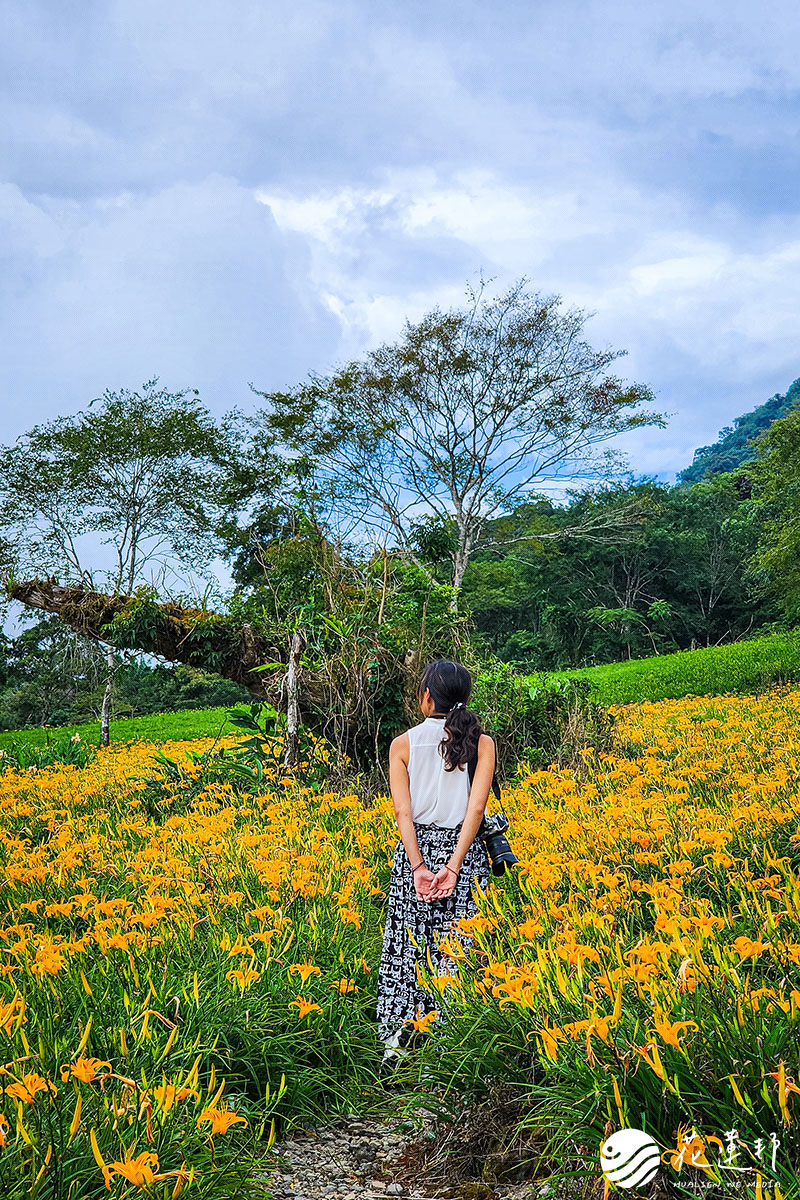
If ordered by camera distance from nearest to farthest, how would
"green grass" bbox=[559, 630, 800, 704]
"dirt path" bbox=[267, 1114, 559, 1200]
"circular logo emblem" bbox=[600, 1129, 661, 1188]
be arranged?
"circular logo emblem" bbox=[600, 1129, 661, 1188], "dirt path" bbox=[267, 1114, 559, 1200], "green grass" bbox=[559, 630, 800, 704]

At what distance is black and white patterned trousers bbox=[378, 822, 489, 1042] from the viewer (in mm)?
2959

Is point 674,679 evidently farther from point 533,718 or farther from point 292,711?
point 292,711

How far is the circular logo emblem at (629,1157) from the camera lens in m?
1.66

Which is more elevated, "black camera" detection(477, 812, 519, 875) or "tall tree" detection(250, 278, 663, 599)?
"tall tree" detection(250, 278, 663, 599)

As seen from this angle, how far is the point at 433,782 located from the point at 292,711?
395 centimetres

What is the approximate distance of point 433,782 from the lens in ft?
10.4

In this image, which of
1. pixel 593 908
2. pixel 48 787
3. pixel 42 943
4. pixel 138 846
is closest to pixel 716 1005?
pixel 593 908

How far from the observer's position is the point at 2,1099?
1956 mm

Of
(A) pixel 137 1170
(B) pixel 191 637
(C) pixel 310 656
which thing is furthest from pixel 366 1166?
(B) pixel 191 637

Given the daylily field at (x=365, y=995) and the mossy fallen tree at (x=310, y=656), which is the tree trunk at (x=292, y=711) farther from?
the daylily field at (x=365, y=995)

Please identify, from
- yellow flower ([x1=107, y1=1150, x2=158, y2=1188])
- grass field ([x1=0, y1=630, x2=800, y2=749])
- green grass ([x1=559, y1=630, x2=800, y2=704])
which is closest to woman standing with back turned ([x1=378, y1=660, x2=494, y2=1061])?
yellow flower ([x1=107, y1=1150, x2=158, y2=1188])

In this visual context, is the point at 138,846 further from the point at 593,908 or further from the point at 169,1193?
the point at 169,1193

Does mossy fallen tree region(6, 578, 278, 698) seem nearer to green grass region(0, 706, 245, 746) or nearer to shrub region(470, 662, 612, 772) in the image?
shrub region(470, 662, 612, 772)

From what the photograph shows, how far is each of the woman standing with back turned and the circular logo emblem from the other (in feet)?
4.46
